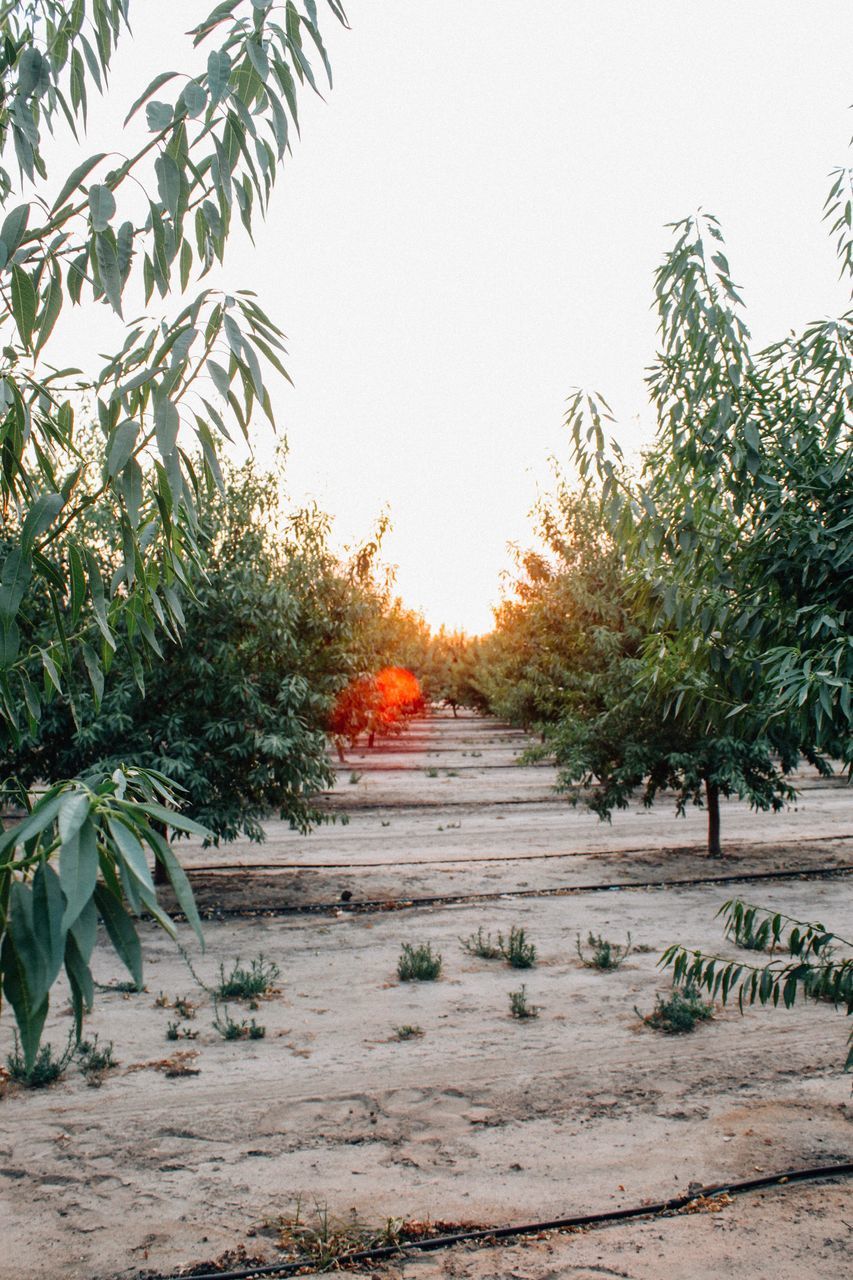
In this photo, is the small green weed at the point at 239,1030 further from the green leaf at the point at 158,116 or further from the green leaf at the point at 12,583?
the green leaf at the point at 158,116

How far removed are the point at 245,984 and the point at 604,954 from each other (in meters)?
3.65

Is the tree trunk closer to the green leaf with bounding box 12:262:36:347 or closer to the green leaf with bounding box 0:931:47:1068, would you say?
the green leaf with bounding box 12:262:36:347

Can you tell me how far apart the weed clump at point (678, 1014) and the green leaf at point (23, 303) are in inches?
279

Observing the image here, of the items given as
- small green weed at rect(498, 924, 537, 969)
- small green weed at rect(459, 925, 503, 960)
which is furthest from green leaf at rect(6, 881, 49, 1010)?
small green weed at rect(459, 925, 503, 960)

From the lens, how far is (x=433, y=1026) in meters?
7.70

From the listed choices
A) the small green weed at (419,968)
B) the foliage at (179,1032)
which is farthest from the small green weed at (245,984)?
the small green weed at (419,968)

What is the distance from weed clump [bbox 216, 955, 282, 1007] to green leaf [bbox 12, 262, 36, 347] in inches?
303

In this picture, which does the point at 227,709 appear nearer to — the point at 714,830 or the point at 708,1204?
the point at 708,1204

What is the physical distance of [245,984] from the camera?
8.51 m

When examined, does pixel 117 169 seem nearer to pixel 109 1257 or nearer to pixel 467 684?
pixel 109 1257

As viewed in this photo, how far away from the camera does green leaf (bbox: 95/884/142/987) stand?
1.35m

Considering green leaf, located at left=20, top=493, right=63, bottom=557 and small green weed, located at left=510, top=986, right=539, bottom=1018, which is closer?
green leaf, located at left=20, top=493, right=63, bottom=557

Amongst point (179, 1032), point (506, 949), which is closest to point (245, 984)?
point (179, 1032)

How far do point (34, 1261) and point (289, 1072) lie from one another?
8.40ft
